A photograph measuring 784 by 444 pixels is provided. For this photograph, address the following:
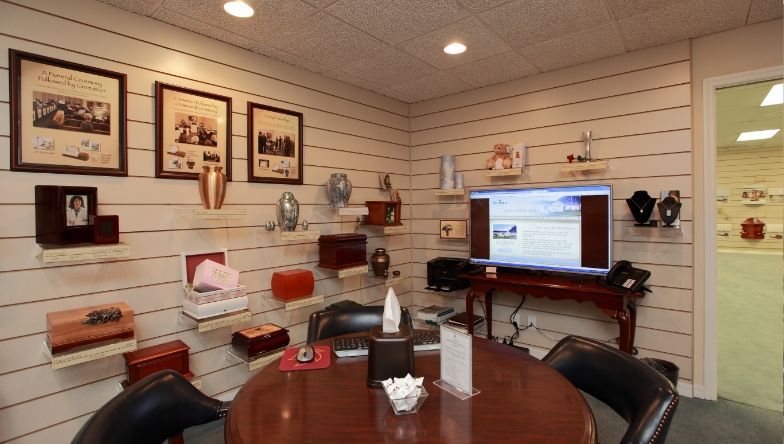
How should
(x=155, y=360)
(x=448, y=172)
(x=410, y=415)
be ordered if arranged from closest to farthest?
(x=410, y=415), (x=155, y=360), (x=448, y=172)

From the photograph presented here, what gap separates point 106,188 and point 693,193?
12.5 ft

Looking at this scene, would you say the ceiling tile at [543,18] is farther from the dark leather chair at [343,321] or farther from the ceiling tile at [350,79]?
the dark leather chair at [343,321]

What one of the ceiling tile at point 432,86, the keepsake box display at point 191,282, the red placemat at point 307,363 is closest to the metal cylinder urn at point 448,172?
the ceiling tile at point 432,86

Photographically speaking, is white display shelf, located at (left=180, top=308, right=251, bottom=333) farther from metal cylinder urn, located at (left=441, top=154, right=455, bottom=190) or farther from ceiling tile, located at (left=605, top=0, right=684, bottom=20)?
ceiling tile, located at (left=605, top=0, right=684, bottom=20)

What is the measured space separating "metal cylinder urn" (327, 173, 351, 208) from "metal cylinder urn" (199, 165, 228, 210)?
0.99 meters

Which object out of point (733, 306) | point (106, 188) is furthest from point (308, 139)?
point (733, 306)

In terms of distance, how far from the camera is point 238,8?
2.26 metres

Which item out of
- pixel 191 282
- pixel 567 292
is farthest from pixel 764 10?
pixel 191 282

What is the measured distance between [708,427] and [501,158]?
241 cm

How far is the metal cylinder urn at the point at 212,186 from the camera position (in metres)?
2.45

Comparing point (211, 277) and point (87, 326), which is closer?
point (87, 326)

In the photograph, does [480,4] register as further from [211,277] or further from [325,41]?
[211,277]

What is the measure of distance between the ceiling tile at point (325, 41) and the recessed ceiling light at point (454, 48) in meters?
0.48

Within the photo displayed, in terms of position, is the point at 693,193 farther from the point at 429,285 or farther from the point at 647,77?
the point at 429,285
